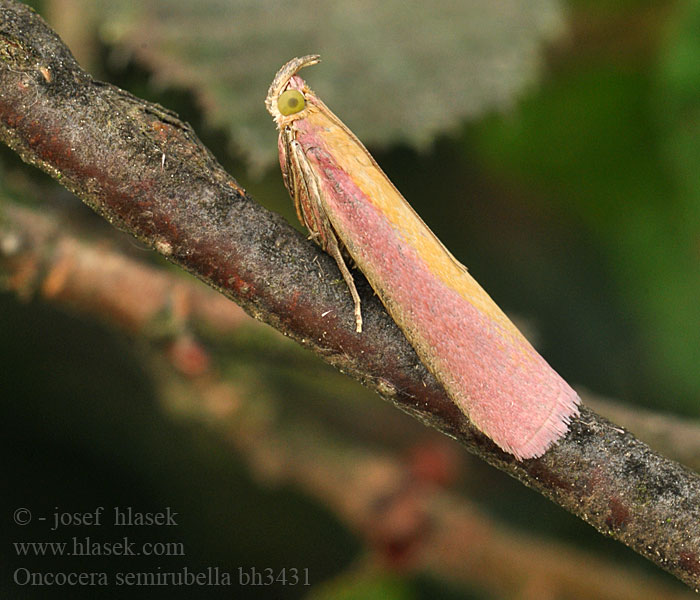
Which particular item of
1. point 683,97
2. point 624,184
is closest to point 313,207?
point 683,97

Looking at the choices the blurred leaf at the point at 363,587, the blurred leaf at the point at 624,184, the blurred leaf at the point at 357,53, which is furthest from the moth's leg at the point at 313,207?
the blurred leaf at the point at 624,184

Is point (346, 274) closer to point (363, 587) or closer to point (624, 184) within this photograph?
point (363, 587)

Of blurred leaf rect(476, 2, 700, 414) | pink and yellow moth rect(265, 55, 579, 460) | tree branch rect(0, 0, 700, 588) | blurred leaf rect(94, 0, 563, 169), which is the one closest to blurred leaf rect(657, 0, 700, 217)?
blurred leaf rect(476, 2, 700, 414)

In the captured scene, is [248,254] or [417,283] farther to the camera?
[417,283]

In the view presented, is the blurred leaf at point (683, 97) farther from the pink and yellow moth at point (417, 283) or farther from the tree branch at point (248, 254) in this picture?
the tree branch at point (248, 254)

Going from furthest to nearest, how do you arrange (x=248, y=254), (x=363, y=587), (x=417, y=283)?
(x=363, y=587), (x=417, y=283), (x=248, y=254)

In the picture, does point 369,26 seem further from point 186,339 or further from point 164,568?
point 164,568

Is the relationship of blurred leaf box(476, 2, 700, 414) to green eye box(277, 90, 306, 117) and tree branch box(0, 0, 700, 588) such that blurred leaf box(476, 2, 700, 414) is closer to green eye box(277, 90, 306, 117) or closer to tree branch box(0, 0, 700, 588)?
green eye box(277, 90, 306, 117)
